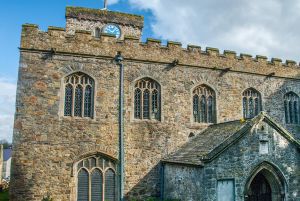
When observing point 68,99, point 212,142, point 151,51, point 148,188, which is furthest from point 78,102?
point 212,142

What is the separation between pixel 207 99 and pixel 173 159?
4267mm

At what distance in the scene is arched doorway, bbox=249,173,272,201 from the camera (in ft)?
39.3

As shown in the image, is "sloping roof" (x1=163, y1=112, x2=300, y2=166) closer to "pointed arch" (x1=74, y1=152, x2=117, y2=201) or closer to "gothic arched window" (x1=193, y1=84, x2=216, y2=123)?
"gothic arched window" (x1=193, y1=84, x2=216, y2=123)

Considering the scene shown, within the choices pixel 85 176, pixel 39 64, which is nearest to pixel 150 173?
pixel 85 176

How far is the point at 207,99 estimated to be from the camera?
15695 millimetres

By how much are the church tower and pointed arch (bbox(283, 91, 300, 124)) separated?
1193cm

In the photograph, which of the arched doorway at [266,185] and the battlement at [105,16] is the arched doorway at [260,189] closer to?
the arched doorway at [266,185]

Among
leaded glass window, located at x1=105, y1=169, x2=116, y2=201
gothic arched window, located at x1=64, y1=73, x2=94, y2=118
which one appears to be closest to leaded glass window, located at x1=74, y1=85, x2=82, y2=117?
gothic arched window, located at x1=64, y1=73, x2=94, y2=118

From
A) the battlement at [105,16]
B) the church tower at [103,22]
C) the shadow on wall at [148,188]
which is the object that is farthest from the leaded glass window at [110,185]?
the battlement at [105,16]

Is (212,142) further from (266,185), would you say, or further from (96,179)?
(96,179)

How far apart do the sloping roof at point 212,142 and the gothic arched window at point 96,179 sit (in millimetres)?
2635

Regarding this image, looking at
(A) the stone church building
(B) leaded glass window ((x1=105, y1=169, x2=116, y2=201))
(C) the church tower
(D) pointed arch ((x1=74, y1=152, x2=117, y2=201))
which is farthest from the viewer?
(C) the church tower

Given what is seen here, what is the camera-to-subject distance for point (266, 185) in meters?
12.1

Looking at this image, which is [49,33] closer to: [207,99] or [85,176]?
[85,176]
